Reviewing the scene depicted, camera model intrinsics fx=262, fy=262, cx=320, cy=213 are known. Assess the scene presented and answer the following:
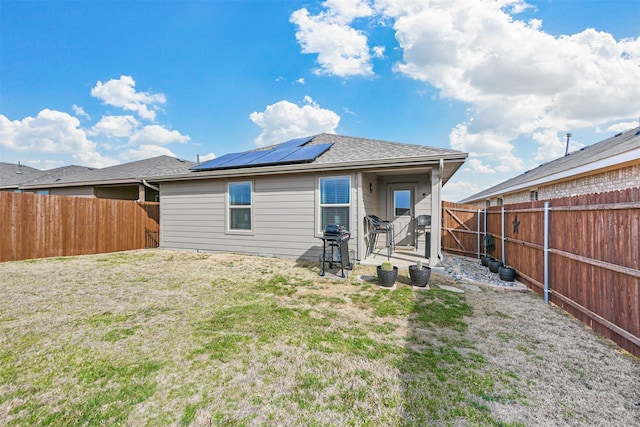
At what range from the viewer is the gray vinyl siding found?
703 centimetres

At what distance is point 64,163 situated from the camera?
745 inches

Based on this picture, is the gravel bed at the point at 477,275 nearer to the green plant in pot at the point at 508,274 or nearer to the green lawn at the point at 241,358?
the green plant in pot at the point at 508,274

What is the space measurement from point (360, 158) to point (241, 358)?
5.19 meters

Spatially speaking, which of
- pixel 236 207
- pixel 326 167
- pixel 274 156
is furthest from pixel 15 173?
pixel 326 167

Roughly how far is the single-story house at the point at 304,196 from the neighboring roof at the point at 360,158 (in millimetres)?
23

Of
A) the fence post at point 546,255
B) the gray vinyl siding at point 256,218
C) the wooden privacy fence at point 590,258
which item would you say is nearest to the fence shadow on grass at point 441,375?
the wooden privacy fence at point 590,258

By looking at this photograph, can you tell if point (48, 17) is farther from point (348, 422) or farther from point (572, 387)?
point (572, 387)

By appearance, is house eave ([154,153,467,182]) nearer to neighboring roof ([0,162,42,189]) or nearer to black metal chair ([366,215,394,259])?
black metal chair ([366,215,394,259])

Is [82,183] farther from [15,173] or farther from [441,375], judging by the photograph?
[441,375]

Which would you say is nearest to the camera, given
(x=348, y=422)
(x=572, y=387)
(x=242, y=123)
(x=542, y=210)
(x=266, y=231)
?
(x=348, y=422)

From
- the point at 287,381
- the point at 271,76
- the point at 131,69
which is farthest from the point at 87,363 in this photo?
the point at 131,69

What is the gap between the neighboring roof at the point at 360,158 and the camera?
5906 mm

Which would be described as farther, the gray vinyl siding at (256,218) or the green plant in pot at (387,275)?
the gray vinyl siding at (256,218)

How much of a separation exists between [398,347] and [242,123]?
13002 millimetres
